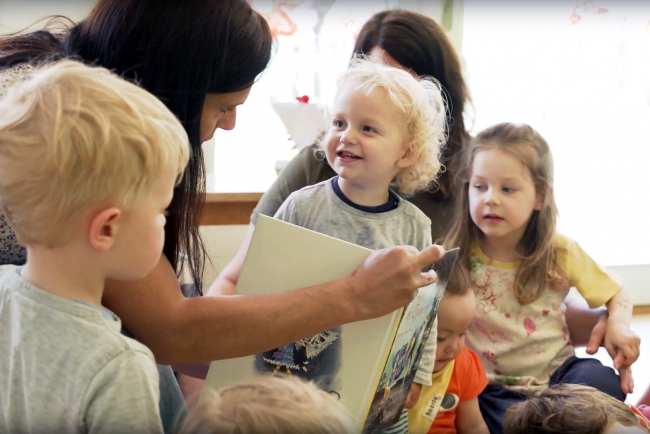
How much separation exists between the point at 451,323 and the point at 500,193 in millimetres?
334

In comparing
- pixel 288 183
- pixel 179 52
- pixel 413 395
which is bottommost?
pixel 413 395

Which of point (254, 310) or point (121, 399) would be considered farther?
point (254, 310)

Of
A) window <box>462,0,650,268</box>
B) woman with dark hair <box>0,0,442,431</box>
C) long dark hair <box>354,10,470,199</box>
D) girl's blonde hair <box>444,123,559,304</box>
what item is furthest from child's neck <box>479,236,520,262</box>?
window <box>462,0,650,268</box>

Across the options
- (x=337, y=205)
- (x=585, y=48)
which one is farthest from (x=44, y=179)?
(x=585, y=48)

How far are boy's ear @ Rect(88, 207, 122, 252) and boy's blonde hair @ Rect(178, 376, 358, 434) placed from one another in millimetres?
207

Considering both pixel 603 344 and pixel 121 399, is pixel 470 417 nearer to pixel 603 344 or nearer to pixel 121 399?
pixel 603 344

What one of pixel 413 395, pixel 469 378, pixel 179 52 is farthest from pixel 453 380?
pixel 179 52

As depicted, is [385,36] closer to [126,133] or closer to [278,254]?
[278,254]

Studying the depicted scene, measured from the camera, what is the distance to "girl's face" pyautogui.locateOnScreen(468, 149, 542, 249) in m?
1.64

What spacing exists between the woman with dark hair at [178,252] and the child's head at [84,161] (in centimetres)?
20

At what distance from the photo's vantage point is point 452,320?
153cm

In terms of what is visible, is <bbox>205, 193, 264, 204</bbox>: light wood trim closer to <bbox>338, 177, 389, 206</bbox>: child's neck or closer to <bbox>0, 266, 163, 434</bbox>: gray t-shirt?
<bbox>338, 177, 389, 206</bbox>: child's neck

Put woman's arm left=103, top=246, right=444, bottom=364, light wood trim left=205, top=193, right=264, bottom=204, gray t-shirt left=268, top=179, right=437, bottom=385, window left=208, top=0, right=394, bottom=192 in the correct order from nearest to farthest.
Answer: woman's arm left=103, top=246, right=444, bottom=364 < gray t-shirt left=268, top=179, right=437, bottom=385 < light wood trim left=205, top=193, right=264, bottom=204 < window left=208, top=0, right=394, bottom=192

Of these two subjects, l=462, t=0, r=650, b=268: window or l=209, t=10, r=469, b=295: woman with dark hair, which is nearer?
l=209, t=10, r=469, b=295: woman with dark hair
